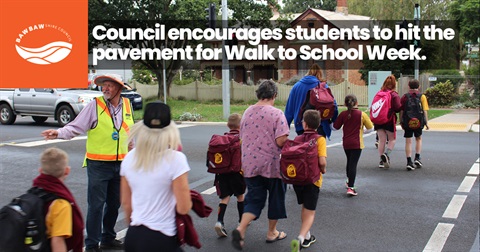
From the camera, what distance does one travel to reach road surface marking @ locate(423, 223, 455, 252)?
5746mm

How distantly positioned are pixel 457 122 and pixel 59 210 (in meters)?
18.4

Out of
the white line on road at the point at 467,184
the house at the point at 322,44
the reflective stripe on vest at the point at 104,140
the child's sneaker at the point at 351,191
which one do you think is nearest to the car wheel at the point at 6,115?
the child's sneaker at the point at 351,191

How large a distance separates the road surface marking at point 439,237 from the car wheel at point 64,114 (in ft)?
47.0

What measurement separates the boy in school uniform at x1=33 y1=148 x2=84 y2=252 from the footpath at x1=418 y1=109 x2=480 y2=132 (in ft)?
51.2

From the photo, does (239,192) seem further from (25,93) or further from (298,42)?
(298,42)

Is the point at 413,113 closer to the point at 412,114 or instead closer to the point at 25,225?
the point at 412,114

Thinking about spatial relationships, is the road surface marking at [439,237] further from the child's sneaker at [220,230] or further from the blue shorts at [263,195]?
the child's sneaker at [220,230]

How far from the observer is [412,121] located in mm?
9977

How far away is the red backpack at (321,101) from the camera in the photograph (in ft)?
24.3

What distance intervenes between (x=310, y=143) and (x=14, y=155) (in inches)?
354

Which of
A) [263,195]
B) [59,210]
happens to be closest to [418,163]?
[263,195]

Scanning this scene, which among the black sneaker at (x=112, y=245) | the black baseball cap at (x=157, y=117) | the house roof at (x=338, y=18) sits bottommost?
the black sneaker at (x=112, y=245)

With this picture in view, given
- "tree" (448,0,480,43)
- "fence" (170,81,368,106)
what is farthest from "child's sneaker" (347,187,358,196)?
"fence" (170,81,368,106)

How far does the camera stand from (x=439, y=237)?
613cm
